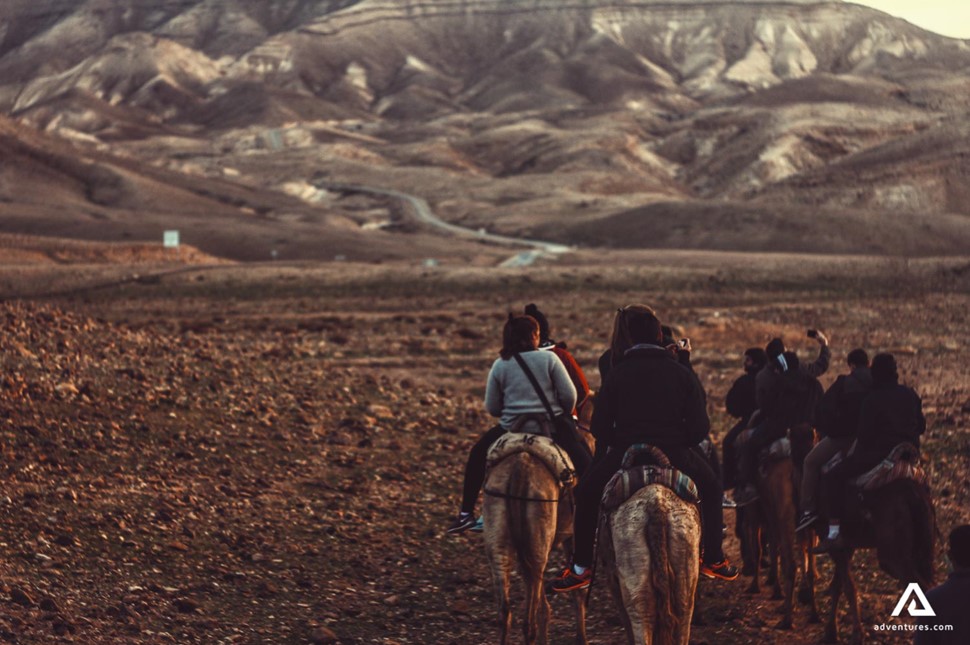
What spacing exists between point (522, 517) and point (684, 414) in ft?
6.31

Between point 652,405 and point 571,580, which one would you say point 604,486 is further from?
point 571,580

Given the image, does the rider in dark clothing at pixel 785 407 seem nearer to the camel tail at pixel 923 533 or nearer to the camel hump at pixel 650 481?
the camel tail at pixel 923 533

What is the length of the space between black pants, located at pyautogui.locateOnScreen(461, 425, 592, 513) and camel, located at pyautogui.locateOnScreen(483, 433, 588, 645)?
409 mm

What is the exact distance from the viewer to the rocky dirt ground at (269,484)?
12.8 metres

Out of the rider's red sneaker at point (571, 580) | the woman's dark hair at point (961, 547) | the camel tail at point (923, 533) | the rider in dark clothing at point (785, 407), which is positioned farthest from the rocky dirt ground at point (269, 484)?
the woman's dark hair at point (961, 547)

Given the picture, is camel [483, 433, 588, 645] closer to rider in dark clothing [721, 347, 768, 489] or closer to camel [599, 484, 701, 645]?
camel [599, 484, 701, 645]

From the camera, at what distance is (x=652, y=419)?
9477mm

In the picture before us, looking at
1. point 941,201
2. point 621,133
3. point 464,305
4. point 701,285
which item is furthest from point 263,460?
point 621,133

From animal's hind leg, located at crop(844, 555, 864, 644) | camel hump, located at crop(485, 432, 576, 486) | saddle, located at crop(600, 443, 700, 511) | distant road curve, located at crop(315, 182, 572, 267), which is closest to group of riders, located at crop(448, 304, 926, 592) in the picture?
saddle, located at crop(600, 443, 700, 511)

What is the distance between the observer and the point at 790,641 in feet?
40.8

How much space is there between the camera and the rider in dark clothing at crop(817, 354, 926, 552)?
37.0 ft

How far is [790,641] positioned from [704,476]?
11.9 feet

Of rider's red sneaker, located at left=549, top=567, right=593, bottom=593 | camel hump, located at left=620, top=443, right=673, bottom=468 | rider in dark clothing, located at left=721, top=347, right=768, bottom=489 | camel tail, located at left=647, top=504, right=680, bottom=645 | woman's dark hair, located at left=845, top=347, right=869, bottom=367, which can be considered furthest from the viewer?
rider in dark clothing, located at left=721, top=347, right=768, bottom=489

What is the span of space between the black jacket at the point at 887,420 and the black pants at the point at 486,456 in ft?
7.70
